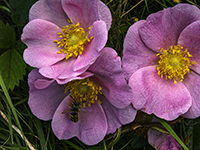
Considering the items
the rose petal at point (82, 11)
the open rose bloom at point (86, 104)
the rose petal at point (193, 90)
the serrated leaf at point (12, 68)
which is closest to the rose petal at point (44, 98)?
the open rose bloom at point (86, 104)

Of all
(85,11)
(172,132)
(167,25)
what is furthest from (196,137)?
(85,11)

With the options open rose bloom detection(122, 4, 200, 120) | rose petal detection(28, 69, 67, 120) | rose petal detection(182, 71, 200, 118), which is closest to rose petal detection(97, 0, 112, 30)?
open rose bloom detection(122, 4, 200, 120)

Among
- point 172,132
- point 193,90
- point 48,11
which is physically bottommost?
point 172,132

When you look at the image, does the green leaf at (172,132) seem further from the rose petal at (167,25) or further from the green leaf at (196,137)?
the rose petal at (167,25)

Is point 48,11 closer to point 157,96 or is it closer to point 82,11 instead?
point 82,11

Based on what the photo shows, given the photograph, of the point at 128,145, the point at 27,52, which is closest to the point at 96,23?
the point at 27,52

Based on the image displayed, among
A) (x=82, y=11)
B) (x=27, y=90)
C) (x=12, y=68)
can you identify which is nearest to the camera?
(x=82, y=11)
